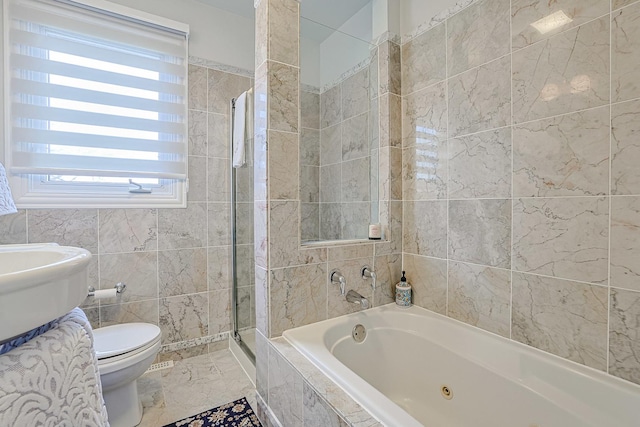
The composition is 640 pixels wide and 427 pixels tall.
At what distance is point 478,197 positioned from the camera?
144cm

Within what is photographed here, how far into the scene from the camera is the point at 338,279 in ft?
5.14

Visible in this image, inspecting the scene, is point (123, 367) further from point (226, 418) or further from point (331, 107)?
point (331, 107)

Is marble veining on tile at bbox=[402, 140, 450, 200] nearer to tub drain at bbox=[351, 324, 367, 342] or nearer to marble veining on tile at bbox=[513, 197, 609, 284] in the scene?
marble veining on tile at bbox=[513, 197, 609, 284]

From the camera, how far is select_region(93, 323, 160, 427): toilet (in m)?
1.33

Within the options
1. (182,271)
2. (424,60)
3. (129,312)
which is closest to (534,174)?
(424,60)

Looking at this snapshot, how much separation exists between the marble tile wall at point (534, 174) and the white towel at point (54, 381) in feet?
4.94

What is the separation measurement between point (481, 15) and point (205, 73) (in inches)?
69.5

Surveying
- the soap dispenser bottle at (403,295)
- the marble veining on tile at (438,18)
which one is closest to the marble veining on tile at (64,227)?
the soap dispenser bottle at (403,295)

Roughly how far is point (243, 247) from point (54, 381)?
1687 millimetres

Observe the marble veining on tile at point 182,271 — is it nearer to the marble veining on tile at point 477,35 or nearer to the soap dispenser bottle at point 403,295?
the soap dispenser bottle at point 403,295

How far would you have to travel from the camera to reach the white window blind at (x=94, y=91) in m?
1.63

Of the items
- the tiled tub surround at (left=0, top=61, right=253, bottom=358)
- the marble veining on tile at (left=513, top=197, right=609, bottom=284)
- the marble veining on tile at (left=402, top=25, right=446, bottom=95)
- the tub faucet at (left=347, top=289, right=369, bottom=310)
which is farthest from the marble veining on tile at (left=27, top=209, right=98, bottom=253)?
the marble veining on tile at (left=513, top=197, right=609, bottom=284)

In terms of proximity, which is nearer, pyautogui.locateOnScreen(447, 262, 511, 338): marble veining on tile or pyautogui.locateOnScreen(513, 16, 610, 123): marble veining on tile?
pyautogui.locateOnScreen(513, 16, 610, 123): marble veining on tile

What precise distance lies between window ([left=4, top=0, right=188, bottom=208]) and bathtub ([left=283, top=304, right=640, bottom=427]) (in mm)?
1471
